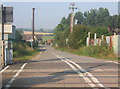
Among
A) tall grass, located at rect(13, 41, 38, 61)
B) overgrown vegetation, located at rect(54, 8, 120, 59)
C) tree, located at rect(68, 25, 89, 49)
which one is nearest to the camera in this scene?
tall grass, located at rect(13, 41, 38, 61)

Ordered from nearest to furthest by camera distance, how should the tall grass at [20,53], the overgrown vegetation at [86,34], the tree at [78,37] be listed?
the tall grass at [20,53], the overgrown vegetation at [86,34], the tree at [78,37]

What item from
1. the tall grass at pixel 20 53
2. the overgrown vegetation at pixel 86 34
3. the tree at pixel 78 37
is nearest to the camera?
the tall grass at pixel 20 53

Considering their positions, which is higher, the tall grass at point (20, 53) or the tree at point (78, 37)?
the tree at point (78, 37)

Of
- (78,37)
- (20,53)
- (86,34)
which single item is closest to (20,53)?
(20,53)

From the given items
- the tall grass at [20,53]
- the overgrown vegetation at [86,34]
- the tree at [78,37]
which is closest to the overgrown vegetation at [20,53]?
the tall grass at [20,53]

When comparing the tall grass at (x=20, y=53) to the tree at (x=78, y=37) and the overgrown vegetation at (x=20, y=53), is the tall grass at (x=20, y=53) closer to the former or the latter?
the overgrown vegetation at (x=20, y=53)

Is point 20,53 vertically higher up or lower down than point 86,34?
lower down

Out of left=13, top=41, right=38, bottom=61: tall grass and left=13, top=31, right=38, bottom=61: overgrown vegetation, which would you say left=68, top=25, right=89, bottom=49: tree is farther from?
left=13, top=41, right=38, bottom=61: tall grass

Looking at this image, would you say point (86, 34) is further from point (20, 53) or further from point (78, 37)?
point (20, 53)

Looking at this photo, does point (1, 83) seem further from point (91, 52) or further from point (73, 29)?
point (73, 29)

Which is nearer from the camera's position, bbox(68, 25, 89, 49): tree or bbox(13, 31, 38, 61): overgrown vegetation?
bbox(13, 31, 38, 61): overgrown vegetation

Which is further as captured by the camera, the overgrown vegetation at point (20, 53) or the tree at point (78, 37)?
the tree at point (78, 37)

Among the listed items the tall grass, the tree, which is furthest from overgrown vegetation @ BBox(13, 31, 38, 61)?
the tree

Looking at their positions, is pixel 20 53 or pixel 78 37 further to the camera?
pixel 78 37
